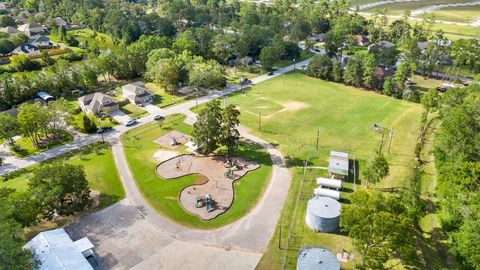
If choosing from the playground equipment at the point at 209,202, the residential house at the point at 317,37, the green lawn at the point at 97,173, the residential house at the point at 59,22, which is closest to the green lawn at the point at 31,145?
the green lawn at the point at 97,173

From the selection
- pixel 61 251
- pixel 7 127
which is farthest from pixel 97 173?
pixel 7 127

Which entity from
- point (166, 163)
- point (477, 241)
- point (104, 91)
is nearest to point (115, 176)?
point (166, 163)

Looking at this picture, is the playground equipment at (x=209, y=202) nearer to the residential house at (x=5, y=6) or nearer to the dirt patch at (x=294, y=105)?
the dirt patch at (x=294, y=105)

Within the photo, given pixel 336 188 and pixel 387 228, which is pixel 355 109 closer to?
pixel 336 188

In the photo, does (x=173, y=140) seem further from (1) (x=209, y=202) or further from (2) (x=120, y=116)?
(1) (x=209, y=202)

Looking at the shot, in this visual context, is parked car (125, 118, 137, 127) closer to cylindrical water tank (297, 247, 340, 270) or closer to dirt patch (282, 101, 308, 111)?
dirt patch (282, 101, 308, 111)
